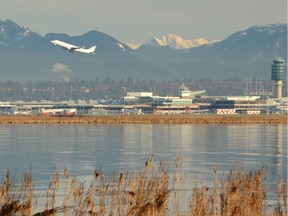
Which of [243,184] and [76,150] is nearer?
[243,184]

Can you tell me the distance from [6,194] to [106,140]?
41258 millimetres

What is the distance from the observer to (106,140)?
53906 mm

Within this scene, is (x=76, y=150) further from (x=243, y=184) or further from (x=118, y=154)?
(x=243, y=184)

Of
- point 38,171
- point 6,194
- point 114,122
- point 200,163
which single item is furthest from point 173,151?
point 114,122

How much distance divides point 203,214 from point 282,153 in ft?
93.5

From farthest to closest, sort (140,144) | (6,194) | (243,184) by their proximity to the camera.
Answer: (140,144), (243,184), (6,194)

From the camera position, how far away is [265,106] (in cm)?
19625

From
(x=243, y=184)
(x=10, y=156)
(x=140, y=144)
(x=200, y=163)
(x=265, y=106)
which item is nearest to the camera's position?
(x=243, y=184)

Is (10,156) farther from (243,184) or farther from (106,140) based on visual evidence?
(243,184)

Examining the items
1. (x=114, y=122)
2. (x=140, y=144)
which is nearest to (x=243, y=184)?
(x=140, y=144)

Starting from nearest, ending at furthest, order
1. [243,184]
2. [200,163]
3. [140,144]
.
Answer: [243,184]
[200,163]
[140,144]

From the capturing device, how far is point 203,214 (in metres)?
14.1

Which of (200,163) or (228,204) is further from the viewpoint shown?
(200,163)

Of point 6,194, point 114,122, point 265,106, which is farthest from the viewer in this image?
point 265,106
